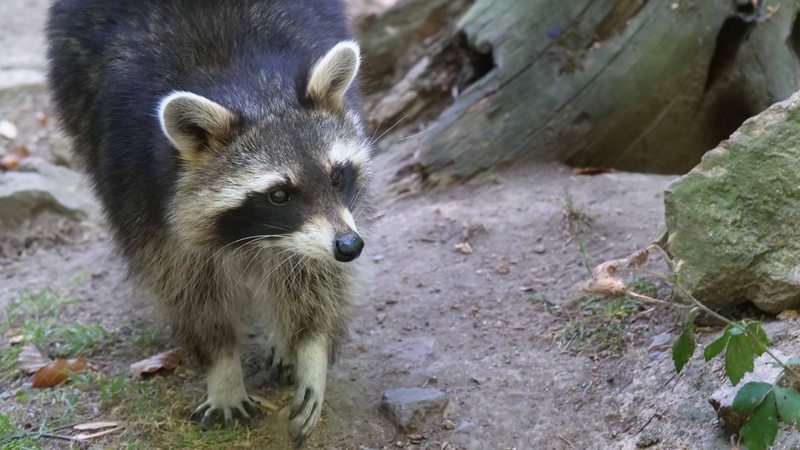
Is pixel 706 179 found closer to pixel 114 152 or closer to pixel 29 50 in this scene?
pixel 114 152

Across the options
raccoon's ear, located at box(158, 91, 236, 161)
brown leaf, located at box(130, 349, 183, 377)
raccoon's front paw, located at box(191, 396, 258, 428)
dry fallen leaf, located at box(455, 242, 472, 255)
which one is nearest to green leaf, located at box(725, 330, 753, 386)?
raccoon's ear, located at box(158, 91, 236, 161)

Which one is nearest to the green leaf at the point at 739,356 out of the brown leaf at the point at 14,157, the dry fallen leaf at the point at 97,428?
the dry fallen leaf at the point at 97,428

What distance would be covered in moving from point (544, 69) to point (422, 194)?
103 centimetres

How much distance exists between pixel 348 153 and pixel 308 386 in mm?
979

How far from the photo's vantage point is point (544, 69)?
532 centimetres

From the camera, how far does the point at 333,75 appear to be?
3.43m

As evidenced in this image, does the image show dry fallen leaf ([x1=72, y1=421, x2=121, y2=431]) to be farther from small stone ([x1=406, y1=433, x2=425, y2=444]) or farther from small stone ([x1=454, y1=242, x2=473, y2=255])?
small stone ([x1=454, y1=242, x2=473, y2=255])

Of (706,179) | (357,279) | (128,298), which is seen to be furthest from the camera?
(128,298)

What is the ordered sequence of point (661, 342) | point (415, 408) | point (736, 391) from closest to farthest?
point (736, 391) → point (661, 342) → point (415, 408)

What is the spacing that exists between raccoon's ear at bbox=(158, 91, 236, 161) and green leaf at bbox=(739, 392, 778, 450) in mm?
1984

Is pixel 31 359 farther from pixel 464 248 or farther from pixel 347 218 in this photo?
pixel 464 248

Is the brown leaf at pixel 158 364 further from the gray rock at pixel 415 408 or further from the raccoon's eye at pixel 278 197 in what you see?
the raccoon's eye at pixel 278 197

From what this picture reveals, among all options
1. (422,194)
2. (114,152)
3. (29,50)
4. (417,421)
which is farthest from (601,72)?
(29,50)

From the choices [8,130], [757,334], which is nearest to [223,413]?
[757,334]
